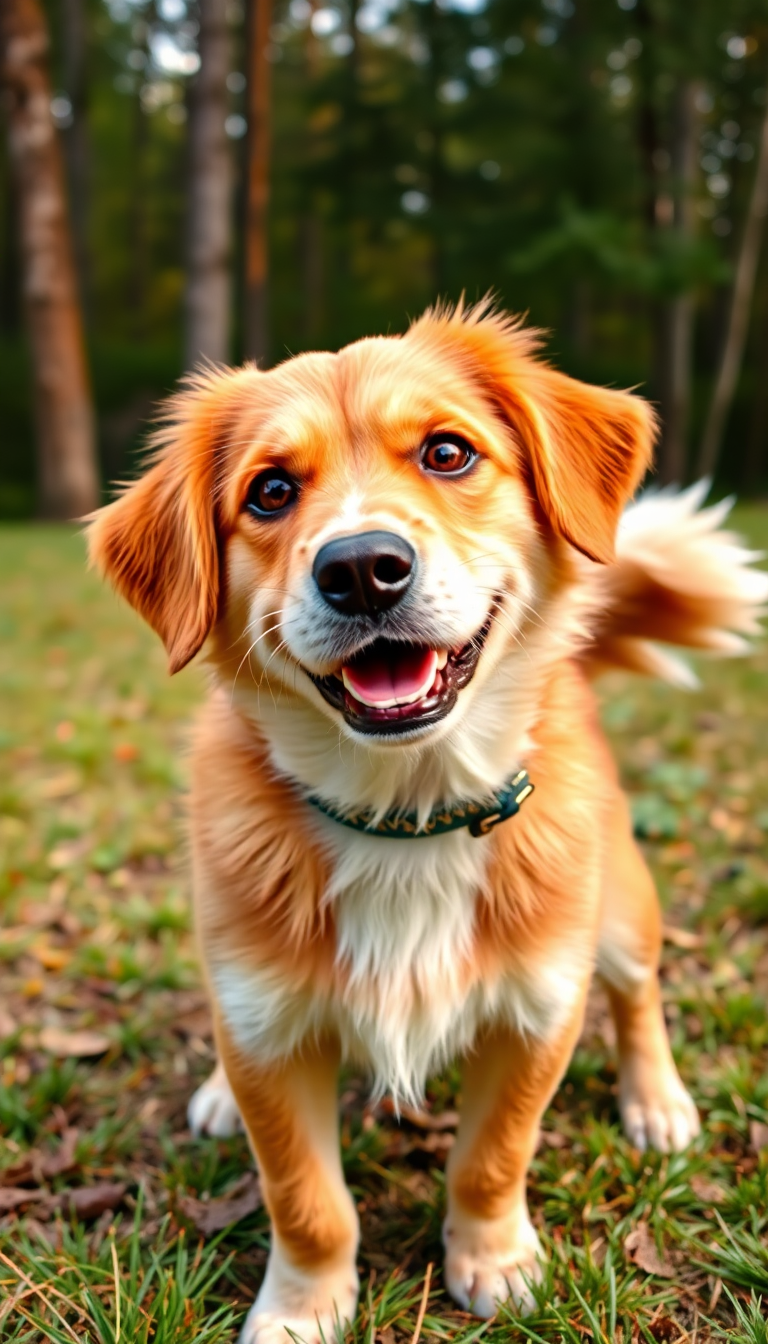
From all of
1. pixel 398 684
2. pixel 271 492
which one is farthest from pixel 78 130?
pixel 398 684

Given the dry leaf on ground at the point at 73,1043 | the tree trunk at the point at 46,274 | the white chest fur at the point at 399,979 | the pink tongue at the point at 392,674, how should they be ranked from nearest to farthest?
the pink tongue at the point at 392,674 < the white chest fur at the point at 399,979 < the dry leaf on ground at the point at 73,1043 < the tree trunk at the point at 46,274

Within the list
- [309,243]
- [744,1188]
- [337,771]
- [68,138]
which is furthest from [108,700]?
[309,243]

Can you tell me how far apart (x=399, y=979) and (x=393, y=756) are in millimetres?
418

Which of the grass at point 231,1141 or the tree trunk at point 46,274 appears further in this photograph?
the tree trunk at point 46,274

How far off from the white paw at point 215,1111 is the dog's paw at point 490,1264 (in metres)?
0.62

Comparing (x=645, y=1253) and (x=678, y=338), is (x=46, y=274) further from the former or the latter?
(x=645, y=1253)

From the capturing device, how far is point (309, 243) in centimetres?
2556

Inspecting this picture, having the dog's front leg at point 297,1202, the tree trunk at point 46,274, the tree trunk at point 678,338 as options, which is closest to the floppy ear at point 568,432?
the dog's front leg at point 297,1202

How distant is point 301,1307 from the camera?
6.45 ft

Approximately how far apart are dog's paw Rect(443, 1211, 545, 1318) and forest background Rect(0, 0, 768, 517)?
5.53 meters

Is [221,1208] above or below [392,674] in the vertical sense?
below

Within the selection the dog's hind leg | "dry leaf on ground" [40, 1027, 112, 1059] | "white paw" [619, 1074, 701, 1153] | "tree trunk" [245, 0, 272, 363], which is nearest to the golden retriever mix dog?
the dog's hind leg

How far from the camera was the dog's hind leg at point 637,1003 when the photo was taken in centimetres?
240

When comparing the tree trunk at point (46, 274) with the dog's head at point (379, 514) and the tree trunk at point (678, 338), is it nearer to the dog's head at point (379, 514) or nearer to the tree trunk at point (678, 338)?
the tree trunk at point (678, 338)
